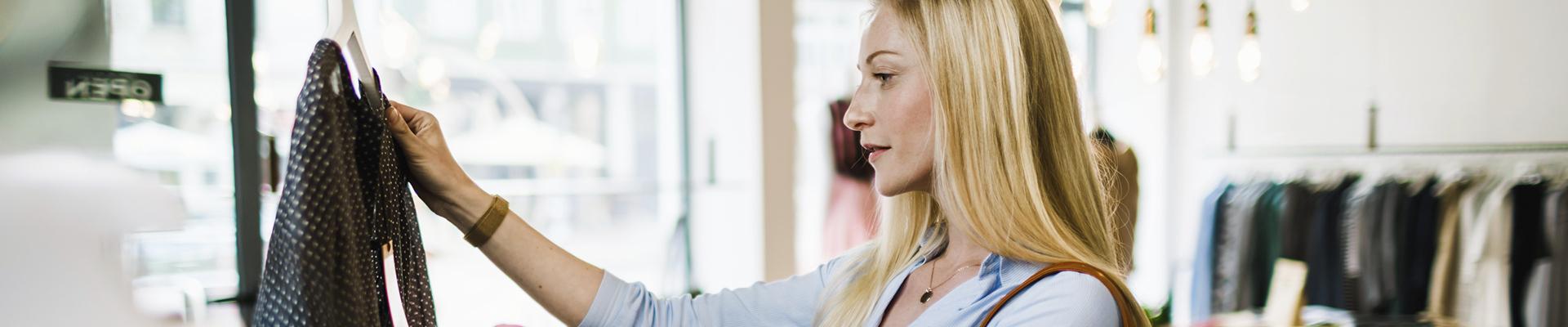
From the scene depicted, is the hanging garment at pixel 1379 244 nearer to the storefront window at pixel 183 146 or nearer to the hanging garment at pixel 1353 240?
the hanging garment at pixel 1353 240

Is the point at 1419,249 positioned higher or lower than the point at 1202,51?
lower

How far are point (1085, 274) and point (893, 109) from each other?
0.30 m

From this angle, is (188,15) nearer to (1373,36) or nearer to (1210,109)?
(1373,36)

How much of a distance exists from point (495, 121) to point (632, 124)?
0.59m

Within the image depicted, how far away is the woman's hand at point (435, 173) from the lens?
3.39ft

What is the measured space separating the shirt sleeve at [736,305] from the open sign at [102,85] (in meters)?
1.54

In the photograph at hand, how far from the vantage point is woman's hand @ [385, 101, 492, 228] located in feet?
3.39

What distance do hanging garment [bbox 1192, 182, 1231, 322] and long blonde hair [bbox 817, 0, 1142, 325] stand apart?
3404 millimetres

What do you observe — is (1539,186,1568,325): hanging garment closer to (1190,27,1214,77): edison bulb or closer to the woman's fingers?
(1190,27,1214,77): edison bulb

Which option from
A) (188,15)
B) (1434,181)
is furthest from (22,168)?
(1434,181)

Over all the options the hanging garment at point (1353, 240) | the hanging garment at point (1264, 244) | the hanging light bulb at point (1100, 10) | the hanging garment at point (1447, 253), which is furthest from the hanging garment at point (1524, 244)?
the hanging light bulb at point (1100, 10)

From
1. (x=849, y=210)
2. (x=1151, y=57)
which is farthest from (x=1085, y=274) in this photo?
(x=849, y=210)

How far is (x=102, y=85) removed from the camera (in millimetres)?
2092

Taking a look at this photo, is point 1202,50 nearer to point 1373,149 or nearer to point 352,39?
point 1373,149
